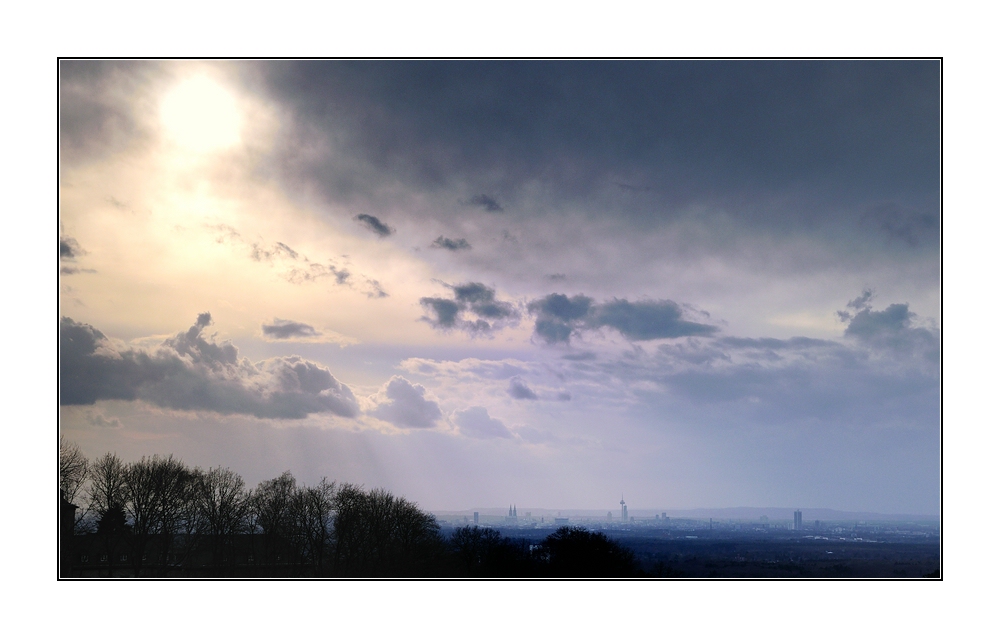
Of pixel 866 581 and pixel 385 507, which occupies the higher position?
pixel 866 581

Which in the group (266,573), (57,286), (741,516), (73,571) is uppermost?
(57,286)

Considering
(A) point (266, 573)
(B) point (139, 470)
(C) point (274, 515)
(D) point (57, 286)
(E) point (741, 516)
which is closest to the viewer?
(D) point (57, 286)

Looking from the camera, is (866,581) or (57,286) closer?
(57,286)

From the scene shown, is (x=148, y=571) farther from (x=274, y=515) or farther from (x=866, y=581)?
(x=866, y=581)

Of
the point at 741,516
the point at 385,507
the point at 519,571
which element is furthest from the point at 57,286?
the point at 741,516

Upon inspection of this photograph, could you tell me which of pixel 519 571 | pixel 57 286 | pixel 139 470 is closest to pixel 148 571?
pixel 139 470

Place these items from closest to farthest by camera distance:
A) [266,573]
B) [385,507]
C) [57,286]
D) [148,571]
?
[57,286], [148,571], [266,573], [385,507]

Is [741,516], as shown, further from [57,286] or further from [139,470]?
[57,286]
